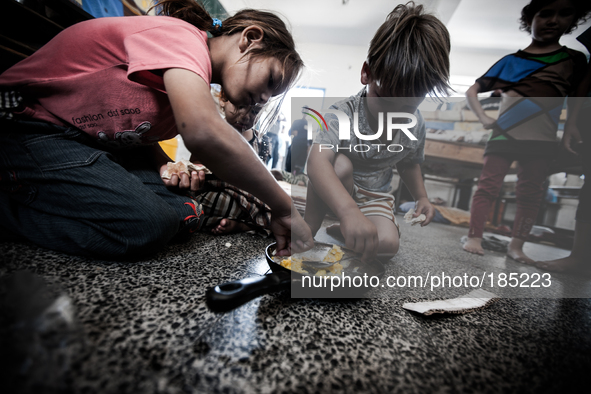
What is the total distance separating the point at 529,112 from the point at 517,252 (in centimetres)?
26

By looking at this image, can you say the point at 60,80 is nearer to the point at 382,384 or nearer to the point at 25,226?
the point at 25,226

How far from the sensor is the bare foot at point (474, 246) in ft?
1.42

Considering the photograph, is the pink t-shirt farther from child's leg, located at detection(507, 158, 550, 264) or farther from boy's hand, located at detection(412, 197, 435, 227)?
child's leg, located at detection(507, 158, 550, 264)

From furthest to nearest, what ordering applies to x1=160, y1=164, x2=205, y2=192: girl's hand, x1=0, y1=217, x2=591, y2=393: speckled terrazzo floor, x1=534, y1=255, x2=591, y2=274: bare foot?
x1=160, y1=164, x2=205, y2=192: girl's hand
x1=534, y1=255, x2=591, y2=274: bare foot
x1=0, y1=217, x2=591, y2=393: speckled terrazzo floor

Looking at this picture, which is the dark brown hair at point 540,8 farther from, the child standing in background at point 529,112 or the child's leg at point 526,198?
the child's leg at point 526,198

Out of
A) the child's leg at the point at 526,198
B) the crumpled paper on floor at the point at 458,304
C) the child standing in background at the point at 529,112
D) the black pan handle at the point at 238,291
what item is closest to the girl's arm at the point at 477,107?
the child standing in background at the point at 529,112

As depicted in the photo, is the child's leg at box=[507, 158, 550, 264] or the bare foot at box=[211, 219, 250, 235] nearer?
the child's leg at box=[507, 158, 550, 264]

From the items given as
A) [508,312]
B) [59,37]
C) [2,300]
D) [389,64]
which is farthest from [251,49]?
[508,312]

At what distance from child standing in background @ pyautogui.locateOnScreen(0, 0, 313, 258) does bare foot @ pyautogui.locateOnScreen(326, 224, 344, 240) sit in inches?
1.8

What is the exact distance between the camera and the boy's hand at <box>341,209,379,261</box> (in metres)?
0.39

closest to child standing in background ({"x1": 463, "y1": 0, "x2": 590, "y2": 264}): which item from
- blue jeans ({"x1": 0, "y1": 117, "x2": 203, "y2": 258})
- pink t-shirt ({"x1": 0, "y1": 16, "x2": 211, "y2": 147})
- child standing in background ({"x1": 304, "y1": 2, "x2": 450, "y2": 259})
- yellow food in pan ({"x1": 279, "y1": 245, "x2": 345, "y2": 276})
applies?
child standing in background ({"x1": 304, "y1": 2, "x2": 450, "y2": 259})

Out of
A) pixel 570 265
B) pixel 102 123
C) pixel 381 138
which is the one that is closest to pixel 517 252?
pixel 570 265

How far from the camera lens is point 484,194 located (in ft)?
1.43

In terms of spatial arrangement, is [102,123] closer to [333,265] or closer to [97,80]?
[97,80]
